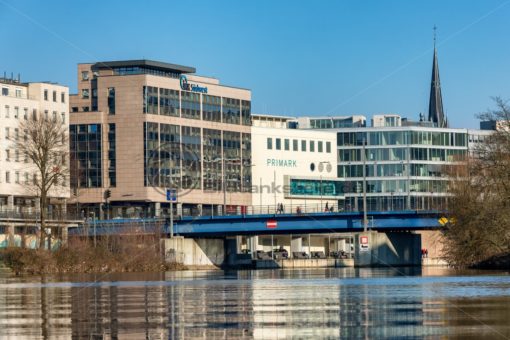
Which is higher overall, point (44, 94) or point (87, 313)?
point (44, 94)

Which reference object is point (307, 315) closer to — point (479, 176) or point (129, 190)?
point (479, 176)

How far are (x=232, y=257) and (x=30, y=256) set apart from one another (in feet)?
197

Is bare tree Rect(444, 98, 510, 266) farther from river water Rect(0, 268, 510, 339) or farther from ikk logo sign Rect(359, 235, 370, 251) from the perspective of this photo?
river water Rect(0, 268, 510, 339)

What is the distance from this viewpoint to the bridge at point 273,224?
493 feet

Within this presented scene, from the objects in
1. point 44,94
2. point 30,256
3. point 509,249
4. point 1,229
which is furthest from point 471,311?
point 44,94

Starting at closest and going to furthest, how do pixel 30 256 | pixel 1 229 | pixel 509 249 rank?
1. pixel 509 249
2. pixel 30 256
3. pixel 1 229

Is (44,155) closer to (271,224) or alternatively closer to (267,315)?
(271,224)

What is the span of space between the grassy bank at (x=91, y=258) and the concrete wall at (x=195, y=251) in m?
8.05

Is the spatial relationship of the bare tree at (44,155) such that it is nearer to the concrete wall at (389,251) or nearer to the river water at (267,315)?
the concrete wall at (389,251)

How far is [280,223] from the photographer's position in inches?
6191

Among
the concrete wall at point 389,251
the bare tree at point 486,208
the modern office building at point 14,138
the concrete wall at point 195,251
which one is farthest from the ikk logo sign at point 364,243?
the modern office building at point 14,138

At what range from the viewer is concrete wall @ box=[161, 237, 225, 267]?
496ft

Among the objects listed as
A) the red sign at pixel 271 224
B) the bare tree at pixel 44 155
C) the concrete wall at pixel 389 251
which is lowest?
the concrete wall at pixel 389 251

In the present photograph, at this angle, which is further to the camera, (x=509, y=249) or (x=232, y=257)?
(x=232, y=257)
